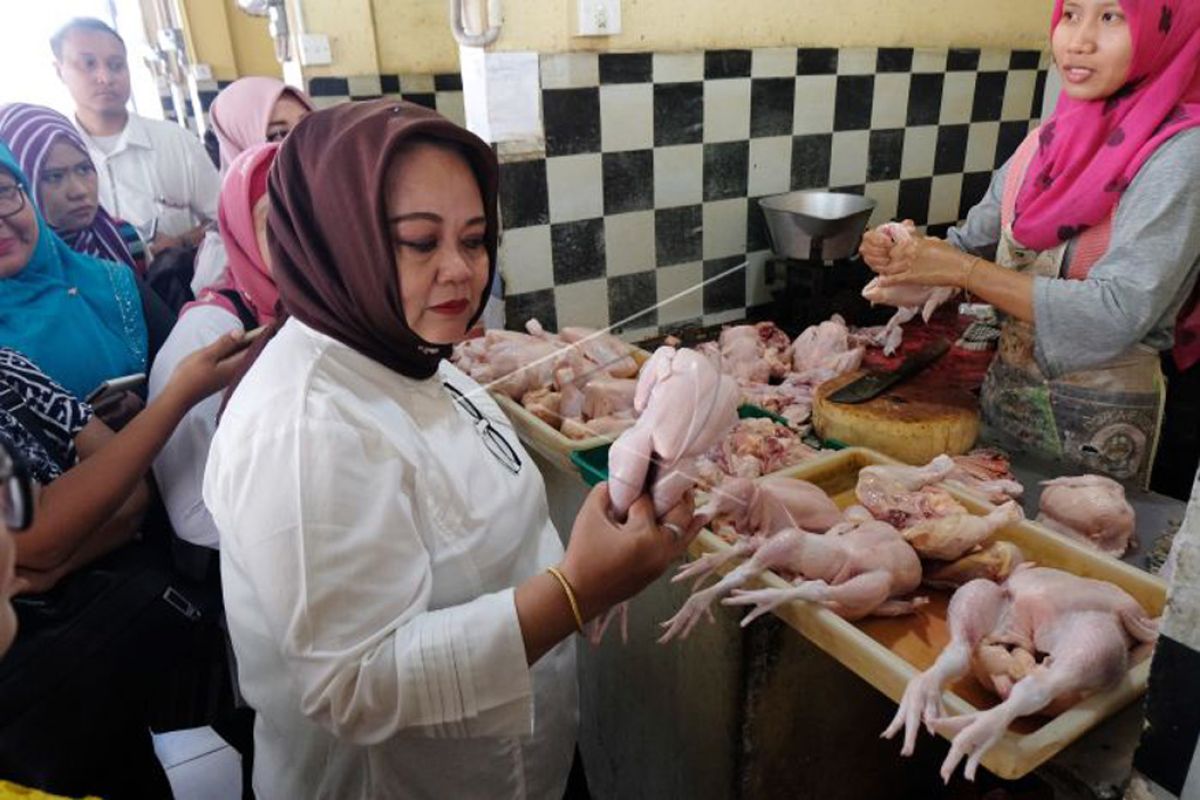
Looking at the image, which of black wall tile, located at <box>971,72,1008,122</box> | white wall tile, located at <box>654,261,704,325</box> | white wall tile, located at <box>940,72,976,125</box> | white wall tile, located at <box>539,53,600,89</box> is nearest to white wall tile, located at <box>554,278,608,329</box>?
white wall tile, located at <box>654,261,704,325</box>

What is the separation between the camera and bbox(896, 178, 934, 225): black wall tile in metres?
3.45

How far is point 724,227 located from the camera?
3023 mm

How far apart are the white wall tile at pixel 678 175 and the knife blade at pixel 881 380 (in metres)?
1.04

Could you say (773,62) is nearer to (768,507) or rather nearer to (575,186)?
(575,186)

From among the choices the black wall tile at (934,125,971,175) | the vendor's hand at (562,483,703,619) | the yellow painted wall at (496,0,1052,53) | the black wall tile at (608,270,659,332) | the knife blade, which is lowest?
the knife blade

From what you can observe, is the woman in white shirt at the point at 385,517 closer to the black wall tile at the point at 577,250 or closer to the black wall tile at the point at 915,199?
the black wall tile at the point at 577,250

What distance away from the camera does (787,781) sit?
6.47 ft

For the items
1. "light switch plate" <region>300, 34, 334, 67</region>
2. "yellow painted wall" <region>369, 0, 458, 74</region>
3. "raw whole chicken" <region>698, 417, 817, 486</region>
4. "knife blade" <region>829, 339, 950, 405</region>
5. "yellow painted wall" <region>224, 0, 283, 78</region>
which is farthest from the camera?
"yellow painted wall" <region>224, 0, 283, 78</region>

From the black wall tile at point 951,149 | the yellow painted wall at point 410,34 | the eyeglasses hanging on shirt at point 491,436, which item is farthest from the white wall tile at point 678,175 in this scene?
the yellow painted wall at point 410,34

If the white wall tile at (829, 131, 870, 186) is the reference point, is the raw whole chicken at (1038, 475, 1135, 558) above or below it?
below

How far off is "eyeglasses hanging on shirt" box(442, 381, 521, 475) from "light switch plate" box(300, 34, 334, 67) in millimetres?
3464

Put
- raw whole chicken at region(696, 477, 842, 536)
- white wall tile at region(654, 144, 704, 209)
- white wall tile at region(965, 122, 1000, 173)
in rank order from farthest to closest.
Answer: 1. white wall tile at region(965, 122, 1000, 173)
2. white wall tile at region(654, 144, 704, 209)
3. raw whole chicken at region(696, 477, 842, 536)

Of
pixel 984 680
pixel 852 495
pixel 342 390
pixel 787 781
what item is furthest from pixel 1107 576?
pixel 342 390

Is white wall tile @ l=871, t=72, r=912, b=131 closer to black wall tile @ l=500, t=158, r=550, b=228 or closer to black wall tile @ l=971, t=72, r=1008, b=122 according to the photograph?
black wall tile @ l=971, t=72, r=1008, b=122
